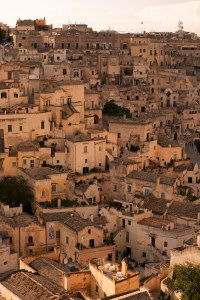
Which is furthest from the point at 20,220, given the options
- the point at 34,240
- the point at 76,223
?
the point at 76,223

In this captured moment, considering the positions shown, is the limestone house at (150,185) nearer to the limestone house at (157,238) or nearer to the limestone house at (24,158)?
the limestone house at (157,238)

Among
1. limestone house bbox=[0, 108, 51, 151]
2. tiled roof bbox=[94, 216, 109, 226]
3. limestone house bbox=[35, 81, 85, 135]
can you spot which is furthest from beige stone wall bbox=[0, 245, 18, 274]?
limestone house bbox=[35, 81, 85, 135]

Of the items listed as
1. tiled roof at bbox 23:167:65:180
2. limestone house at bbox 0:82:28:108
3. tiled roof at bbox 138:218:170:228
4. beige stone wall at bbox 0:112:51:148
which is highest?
limestone house at bbox 0:82:28:108

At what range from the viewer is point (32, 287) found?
805 inches

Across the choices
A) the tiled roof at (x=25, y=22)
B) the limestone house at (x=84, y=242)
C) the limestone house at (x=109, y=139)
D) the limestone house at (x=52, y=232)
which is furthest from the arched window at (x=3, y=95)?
the tiled roof at (x=25, y=22)

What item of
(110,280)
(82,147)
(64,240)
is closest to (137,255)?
(64,240)

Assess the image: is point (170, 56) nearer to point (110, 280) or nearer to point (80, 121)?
point (80, 121)

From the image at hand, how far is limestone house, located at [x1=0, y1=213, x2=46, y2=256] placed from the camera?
28422mm

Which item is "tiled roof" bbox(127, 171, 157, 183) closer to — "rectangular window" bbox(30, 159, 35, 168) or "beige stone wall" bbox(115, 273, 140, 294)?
"rectangular window" bbox(30, 159, 35, 168)

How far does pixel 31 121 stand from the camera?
35312 mm

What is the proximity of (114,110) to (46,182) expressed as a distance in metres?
12.9

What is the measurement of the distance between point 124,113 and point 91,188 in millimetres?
11444

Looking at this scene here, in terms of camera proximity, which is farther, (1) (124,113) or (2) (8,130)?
(1) (124,113)

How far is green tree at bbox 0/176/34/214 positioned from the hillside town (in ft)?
0.19
